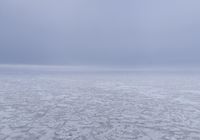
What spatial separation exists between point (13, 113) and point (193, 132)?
3.30 meters

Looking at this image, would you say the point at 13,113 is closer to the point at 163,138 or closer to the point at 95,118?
the point at 95,118

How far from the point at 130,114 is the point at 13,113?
238 cm

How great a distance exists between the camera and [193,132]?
2.65m

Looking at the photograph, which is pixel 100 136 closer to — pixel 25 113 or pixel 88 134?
pixel 88 134

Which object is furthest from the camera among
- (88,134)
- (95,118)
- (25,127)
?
(95,118)

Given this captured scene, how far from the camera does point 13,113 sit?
3678 mm

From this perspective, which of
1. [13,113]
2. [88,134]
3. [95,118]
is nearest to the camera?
[88,134]

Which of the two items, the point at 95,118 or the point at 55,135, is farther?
the point at 95,118

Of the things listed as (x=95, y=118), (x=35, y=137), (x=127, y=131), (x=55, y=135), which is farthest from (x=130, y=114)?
(x=35, y=137)

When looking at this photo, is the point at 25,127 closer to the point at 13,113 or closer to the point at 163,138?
the point at 13,113

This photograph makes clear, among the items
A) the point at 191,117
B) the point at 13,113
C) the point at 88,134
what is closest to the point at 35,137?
the point at 88,134

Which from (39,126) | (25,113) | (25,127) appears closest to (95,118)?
(39,126)

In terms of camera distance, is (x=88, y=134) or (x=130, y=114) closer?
(x=88, y=134)

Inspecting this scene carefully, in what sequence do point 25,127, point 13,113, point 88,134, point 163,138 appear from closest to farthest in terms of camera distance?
point 163,138
point 88,134
point 25,127
point 13,113
